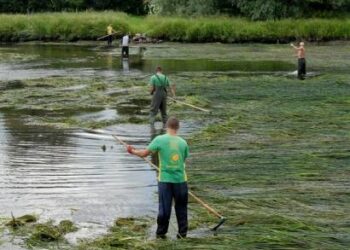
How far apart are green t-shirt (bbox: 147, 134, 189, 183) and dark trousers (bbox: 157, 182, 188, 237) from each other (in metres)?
0.09

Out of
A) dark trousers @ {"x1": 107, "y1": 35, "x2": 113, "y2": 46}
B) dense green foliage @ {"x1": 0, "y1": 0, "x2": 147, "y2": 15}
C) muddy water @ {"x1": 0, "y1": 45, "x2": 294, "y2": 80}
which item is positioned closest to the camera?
muddy water @ {"x1": 0, "y1": 45, "x2": 294, "y2": 80}

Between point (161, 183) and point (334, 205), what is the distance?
2919mm

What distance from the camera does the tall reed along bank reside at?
2034 inches

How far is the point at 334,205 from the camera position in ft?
34.4

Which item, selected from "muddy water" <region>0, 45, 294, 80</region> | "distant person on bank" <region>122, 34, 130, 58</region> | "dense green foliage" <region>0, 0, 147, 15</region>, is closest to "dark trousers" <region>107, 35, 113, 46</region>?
"muddy water" <region>0, 45, 294, 80</region>

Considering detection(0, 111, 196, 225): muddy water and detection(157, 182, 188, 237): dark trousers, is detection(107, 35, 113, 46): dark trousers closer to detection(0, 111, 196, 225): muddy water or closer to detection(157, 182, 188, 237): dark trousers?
detection(0, 111, 196, 225): muddy water

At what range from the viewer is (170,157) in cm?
914

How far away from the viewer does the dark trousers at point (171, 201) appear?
9242mm

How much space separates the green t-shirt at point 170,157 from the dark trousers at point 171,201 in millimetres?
94

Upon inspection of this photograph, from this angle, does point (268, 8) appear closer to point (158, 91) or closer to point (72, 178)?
point (158, 91)

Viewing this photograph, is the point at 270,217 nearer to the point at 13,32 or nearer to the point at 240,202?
the point at 240,202

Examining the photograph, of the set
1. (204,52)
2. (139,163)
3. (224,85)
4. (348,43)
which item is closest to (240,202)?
(139,163)

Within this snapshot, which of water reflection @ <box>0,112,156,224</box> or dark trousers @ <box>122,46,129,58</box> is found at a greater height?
dark trousers @ <box>122,46,129,58</box>

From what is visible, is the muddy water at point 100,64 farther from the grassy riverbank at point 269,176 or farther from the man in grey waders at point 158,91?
the man in grey waders at point 158,91
